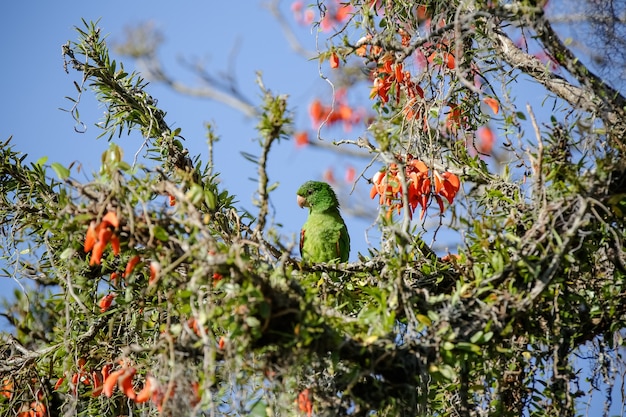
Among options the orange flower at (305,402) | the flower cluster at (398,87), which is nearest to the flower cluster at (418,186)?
the flower cluster at (398,87)

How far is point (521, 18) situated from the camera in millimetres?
2201

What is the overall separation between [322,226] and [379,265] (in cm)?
159

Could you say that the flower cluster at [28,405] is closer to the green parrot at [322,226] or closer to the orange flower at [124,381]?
the orange flower at [124,381]

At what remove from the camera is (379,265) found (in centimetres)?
244

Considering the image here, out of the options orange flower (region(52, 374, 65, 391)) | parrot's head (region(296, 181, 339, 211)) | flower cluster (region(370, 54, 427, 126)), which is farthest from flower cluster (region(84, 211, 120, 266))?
parrot's head (region(296, 181, 339, 211))

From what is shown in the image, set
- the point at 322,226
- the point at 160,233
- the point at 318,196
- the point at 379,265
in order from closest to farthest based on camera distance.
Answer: the point at 160,233 < the point at 379,265 < the point at 322,226 < the point at 318,196

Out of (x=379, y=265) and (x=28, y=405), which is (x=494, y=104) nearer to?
(x=379, y=265)

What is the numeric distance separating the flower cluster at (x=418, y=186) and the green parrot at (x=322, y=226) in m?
1.32

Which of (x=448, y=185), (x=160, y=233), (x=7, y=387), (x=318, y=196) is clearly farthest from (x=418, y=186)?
(x=7, y=387)

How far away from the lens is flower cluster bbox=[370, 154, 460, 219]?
8.30ft

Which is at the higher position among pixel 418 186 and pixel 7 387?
pixel 418 186

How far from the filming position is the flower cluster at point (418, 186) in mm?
2531

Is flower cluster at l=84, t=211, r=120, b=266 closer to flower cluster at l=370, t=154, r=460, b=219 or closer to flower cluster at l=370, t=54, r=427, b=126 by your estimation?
flower cluster at l=370, t=154, r=460, b=219

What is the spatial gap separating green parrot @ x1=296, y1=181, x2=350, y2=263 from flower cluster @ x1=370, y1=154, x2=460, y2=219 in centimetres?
132
